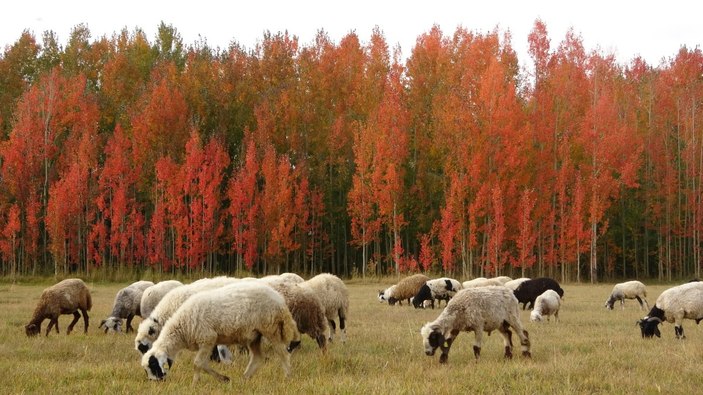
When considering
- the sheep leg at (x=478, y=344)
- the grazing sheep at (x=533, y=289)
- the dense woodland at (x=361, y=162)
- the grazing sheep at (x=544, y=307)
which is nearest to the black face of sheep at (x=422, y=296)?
the grazing sheep at (x=533, y=289)

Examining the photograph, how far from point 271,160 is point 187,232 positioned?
23.7 feet

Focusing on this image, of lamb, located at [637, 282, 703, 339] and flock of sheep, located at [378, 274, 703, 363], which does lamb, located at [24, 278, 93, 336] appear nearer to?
flock of sheep, located at [378, 274, 703, 363]

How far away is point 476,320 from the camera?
10773 millimetres

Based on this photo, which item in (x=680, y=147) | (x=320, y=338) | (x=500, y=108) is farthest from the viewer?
(x=680, y=147)

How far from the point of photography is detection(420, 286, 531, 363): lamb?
35.0 ft

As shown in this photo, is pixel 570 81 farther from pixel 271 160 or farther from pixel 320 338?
pixel 320 338

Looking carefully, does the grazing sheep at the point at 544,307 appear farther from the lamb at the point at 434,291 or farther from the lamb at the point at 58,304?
the lamb at the point at 58,304

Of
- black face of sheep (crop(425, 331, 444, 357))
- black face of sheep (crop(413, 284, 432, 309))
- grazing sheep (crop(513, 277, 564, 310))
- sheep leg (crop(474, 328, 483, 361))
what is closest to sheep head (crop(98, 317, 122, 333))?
black face of sheep (crop(425, 331, 444, 357))

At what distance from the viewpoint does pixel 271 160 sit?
42000 mm

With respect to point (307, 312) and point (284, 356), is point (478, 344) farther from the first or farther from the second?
point (284, 356)

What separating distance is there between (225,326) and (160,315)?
210cm

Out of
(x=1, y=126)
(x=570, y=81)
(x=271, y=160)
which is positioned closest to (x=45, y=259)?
(x=1, y=126)

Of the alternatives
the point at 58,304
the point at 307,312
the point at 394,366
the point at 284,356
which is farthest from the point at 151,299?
the point at 394,366

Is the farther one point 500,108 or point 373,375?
point 500,108
